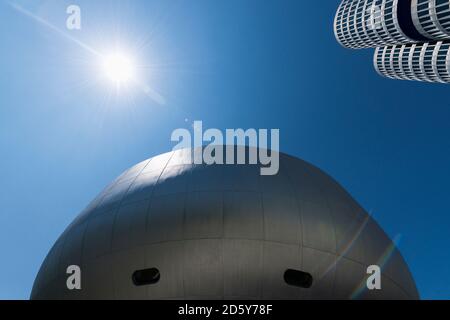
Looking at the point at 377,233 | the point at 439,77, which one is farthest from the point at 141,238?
the point at 439,77

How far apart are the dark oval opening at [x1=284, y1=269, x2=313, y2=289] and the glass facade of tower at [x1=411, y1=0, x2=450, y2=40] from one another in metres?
106

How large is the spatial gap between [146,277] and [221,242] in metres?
3.46

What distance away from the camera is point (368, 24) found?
136000 millimetres

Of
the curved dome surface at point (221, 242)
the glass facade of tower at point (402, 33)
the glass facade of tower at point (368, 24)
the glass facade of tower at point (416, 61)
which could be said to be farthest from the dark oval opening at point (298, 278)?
the glass facade of tower at point (368, 24)

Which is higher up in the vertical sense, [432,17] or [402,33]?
[402,33]

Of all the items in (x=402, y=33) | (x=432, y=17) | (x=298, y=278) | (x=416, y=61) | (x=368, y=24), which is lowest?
(x=298, y=278)

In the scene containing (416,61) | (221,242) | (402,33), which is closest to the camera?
(221,242)

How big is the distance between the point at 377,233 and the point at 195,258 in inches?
369

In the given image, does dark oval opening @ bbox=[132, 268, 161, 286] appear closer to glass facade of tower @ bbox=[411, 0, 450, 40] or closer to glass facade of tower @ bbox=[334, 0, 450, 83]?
glass facade of tower @ bbox=[411, 0, 450, 40]

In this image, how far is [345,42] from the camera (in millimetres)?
155625

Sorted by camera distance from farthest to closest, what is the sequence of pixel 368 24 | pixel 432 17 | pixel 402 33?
pixel 368 24 < pixel 402 33 < pixel 432 17

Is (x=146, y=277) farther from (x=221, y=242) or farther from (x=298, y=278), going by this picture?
(x=298, y=278)

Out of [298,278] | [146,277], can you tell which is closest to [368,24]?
[298,278]
